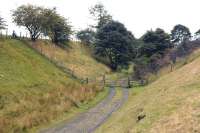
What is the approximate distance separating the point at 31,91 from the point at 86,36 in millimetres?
57364

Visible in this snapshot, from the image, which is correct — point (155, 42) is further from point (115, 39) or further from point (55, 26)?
point (55, 26)

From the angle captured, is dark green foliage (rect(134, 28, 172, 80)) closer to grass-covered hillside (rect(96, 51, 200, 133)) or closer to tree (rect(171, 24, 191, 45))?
tree (rect(171, 24, 191, 45))

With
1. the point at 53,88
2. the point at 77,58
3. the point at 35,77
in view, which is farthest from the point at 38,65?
the point at 77,58

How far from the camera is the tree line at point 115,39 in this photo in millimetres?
67000

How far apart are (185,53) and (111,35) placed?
65.8ft

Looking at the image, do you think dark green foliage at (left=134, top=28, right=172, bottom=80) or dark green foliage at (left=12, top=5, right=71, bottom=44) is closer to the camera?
dark green foliage at (left=134, top=28, right=172, bottom=80)

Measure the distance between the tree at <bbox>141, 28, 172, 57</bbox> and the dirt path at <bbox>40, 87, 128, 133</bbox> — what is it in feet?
94.0

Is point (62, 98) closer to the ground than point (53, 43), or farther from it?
closer to the ground

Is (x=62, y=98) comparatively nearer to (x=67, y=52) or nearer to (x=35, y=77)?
(x=35, y=77)

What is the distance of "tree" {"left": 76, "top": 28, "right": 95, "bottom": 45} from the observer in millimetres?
91162

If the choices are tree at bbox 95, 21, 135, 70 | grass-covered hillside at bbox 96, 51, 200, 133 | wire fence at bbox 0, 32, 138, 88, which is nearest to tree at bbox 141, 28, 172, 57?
tree at bbox 95, 21, 135, 70

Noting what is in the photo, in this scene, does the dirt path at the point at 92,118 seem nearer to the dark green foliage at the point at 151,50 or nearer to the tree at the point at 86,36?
the dark green foliage at the point at 151,50

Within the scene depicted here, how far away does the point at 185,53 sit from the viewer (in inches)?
2520

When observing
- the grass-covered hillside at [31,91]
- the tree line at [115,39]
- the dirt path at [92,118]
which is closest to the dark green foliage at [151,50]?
the tree line at [115,39]
